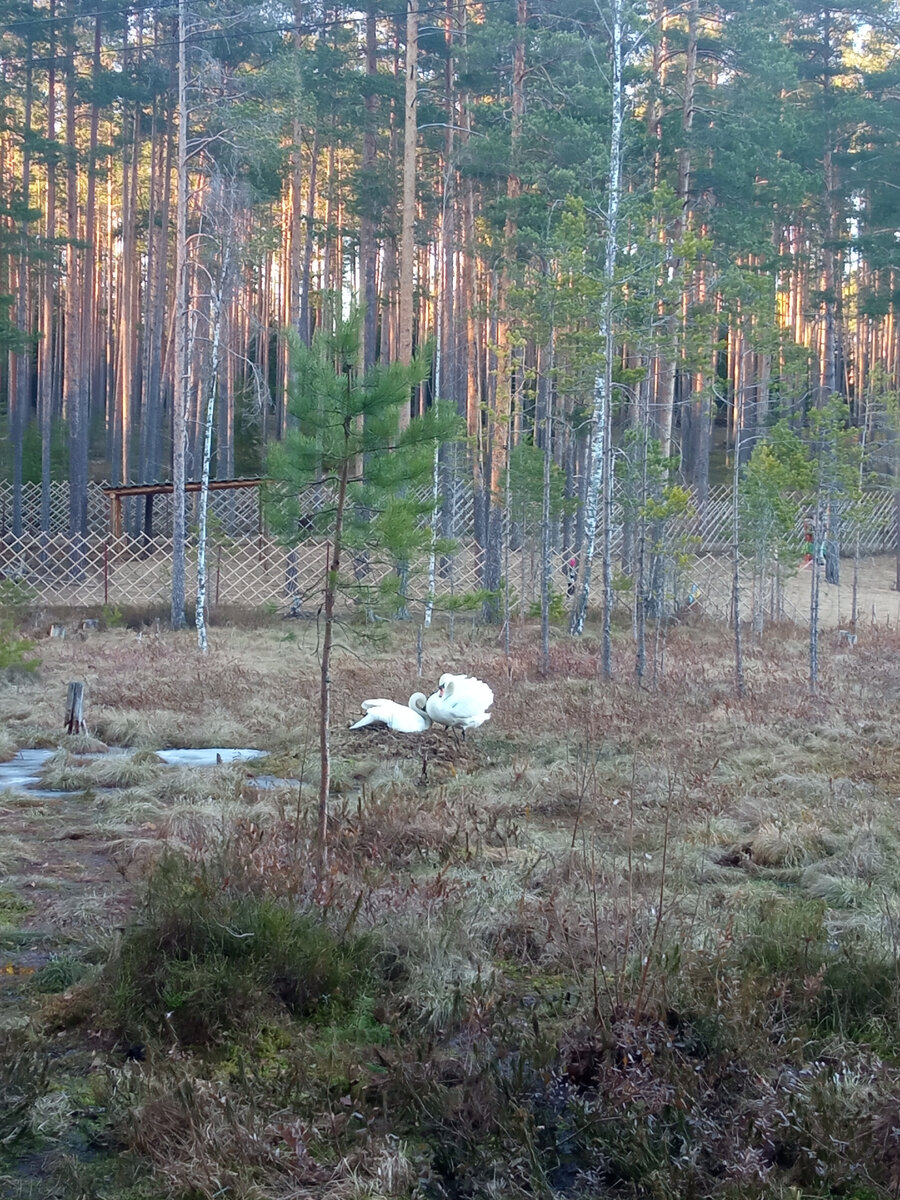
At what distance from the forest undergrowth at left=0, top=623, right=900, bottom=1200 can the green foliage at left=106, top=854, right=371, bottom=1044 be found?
1 centimetres

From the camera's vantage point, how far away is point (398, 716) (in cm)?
962

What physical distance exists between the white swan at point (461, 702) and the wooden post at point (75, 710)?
10.8ft

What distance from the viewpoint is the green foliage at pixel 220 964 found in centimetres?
396

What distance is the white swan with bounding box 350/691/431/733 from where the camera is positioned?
9.56 m

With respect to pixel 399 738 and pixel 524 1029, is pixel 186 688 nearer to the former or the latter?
pixel 399 738

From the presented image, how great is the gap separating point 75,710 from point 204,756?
151cm

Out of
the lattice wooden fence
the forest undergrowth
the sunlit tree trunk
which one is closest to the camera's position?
the forest undergrowth

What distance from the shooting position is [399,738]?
381 inches

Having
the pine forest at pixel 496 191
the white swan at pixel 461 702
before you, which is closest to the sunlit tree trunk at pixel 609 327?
the pine forest at pixel 496 191

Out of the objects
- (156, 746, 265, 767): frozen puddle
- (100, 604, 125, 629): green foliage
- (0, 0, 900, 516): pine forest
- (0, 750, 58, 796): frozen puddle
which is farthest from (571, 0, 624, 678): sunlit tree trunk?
(100, 604, 125, 629): green foliage

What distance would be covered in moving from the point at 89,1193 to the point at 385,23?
32.0 m

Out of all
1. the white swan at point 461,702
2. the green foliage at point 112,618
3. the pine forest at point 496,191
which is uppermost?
the pine forest at point 496,191

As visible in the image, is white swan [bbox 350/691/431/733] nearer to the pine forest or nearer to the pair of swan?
the pair of swan

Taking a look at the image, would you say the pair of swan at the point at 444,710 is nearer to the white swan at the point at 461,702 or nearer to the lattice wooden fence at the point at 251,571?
the white swan at the point at 461,702
